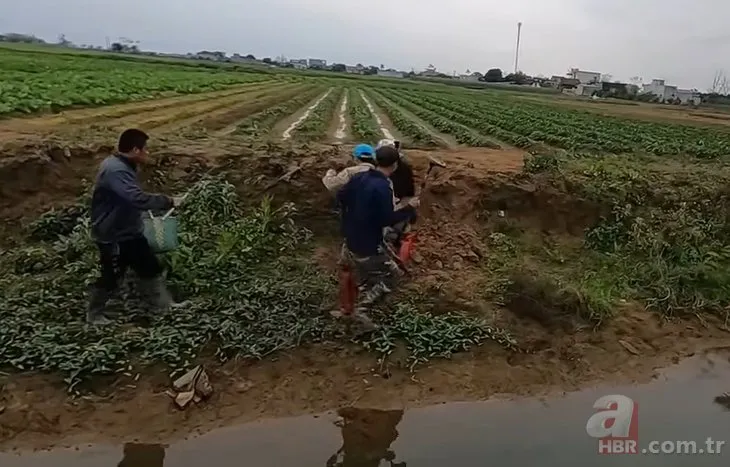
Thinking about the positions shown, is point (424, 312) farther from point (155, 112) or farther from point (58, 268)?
point (155, 112)

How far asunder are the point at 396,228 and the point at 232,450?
2.76 metres

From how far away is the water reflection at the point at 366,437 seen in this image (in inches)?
163

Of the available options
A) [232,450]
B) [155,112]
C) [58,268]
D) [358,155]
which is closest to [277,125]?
[155,112]

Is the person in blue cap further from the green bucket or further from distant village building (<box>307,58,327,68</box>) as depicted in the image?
distant village building (<box>307,58,327,68</box>)

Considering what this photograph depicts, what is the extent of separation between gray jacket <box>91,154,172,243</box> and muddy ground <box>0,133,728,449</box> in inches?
46.6

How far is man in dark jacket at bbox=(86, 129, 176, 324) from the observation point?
4953 mm

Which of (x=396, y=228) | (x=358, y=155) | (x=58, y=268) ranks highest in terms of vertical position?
(x=358, y=155)

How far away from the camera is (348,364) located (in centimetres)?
520

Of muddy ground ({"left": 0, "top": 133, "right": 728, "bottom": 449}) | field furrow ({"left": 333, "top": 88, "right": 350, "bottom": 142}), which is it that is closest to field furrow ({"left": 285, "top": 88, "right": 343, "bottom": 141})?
field furrow ({"left": 333, "top": 88, "right": 350, "bottom": 142})

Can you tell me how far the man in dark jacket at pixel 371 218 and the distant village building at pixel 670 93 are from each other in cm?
6848

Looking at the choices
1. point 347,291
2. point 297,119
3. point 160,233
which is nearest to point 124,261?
point 160,233

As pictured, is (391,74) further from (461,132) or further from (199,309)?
→ (199,309)

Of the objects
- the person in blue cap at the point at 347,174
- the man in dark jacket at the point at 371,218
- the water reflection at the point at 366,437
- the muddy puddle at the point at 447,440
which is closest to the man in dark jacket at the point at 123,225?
the person in blue cap at the point at 347,174

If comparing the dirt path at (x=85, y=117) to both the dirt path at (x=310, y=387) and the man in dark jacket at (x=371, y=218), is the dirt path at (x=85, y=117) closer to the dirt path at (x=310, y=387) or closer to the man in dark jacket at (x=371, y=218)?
the dirt path at (x=310, y=387)
